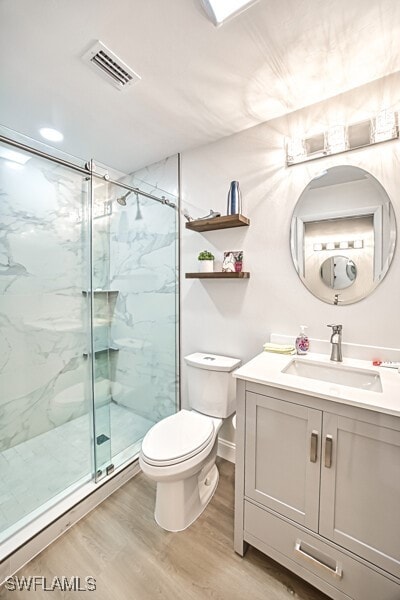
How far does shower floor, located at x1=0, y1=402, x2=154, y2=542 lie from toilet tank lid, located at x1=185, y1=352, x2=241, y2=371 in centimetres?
72

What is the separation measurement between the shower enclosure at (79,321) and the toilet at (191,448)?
0.49 meters

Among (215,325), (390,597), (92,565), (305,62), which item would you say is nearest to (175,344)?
(215,325)

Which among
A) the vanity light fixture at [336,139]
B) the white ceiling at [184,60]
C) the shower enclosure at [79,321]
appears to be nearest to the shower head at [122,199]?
the shower enclosure at [79,321]

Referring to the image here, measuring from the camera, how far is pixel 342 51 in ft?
3.81

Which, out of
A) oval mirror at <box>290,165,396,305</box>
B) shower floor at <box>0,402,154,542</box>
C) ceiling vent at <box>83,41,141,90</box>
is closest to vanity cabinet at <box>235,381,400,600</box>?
oval mirror at <box>290,165,396,305</box>

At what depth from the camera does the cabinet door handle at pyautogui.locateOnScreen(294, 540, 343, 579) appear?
3.26 feet

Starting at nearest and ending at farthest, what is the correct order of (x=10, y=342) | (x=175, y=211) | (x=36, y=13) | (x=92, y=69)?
(x=36, y=13) → (x=92, y=69) → (x=10, y=342) → (x=175, y=211)

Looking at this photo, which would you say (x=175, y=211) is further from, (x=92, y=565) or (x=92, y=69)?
(x=92, y=565)

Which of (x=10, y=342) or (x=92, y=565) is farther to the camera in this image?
(x=10, y=342)

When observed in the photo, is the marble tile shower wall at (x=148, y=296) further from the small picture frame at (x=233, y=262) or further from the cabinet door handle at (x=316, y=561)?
the cabinet door handle at (x=316, y=561)

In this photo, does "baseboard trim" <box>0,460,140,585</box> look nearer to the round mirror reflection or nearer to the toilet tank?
the toilet tank

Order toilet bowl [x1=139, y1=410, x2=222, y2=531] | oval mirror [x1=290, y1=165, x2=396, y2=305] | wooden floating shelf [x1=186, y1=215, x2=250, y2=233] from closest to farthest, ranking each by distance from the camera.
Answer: toilet bowl [x1=139, y1=410, x2=222, y2=531]
oval mirror [x1=290, y1=165, x2=396, y2=305]
wooden floating shelf [x1=186, y1=215, x2=250, y2=233]

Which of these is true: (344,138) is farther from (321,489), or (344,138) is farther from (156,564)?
(156,564)

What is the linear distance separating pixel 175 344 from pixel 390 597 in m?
1.70
